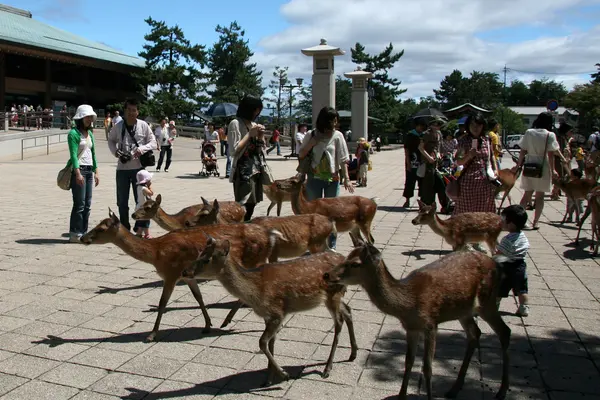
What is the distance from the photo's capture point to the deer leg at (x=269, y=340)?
3836 millimetres

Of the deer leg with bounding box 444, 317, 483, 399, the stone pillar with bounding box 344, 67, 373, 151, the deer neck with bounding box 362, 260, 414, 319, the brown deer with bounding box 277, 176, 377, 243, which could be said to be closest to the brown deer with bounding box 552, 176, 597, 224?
the brown deer with bounding box 277, 176, 377, 243

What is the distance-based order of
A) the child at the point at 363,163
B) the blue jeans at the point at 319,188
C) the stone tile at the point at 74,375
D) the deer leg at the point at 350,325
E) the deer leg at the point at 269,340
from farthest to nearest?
the child at the point at 363,163
the blue jeans at the point at 319,188
the deer leg at the point at 350,325
the stone tile at the point at 74,375
the deer leg at the point at 269,340

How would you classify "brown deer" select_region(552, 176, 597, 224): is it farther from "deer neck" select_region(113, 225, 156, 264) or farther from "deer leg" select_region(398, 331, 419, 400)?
"deer neck" select_region(113, 225, 156, 264)

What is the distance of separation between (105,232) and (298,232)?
1861 mm

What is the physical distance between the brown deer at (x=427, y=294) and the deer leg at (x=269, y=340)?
565mm

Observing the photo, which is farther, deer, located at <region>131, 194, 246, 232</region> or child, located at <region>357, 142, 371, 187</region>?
child, located at <region>357, 142, 371, 187</region>

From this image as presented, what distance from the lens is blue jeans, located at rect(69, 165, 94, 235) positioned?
8.39 meters

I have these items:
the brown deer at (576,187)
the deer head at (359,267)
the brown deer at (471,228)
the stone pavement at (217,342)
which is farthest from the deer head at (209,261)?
the brown deer at (576,187)

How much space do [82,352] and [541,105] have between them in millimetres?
130479

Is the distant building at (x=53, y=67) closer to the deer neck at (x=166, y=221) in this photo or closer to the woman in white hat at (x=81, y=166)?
the woman in white hat at (x=81, y=166)

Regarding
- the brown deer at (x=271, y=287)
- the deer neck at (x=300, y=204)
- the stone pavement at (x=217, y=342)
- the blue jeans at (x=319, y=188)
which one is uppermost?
the blue jeans at (x=319, y=188)

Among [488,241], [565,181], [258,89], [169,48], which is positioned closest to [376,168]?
[565,181]

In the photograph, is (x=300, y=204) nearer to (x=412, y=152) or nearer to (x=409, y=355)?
(x=409, y=355)

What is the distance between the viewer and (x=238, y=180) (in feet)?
22.5
